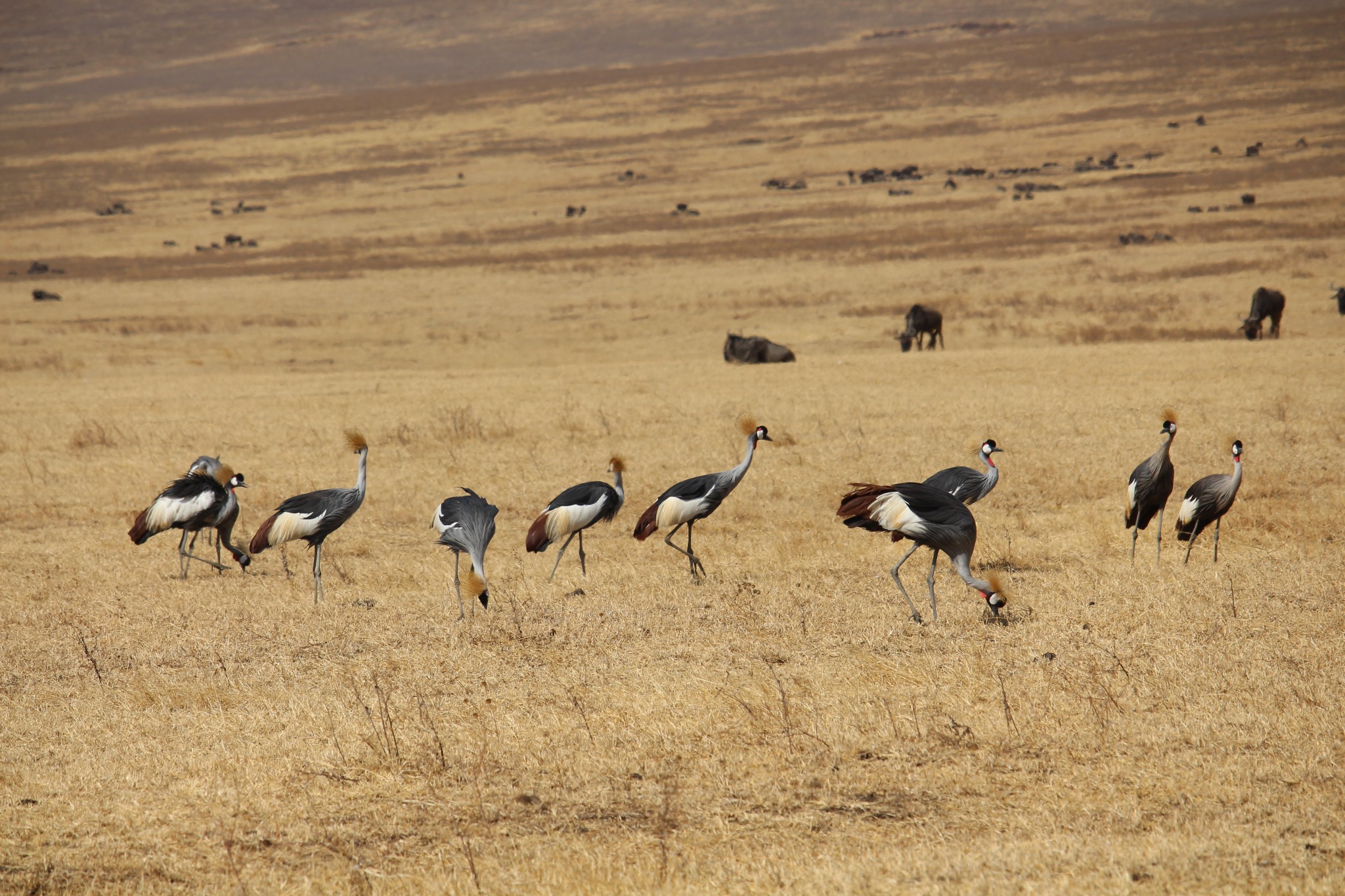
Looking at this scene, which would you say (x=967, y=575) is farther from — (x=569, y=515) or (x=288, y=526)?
(x=288, y=526)

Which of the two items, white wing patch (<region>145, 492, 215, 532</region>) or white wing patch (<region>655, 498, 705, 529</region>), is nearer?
white wing patch (<region>655, 498, 705, 529</region>)

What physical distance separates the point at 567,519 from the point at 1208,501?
5.03 metres

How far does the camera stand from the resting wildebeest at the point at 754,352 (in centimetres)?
2173

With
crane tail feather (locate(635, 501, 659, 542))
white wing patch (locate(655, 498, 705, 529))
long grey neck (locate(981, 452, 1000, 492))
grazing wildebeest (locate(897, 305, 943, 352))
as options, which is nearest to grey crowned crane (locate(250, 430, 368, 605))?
crane tail feather (locate(635, 501, 659, 542))

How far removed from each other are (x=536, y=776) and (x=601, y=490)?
4638 mm

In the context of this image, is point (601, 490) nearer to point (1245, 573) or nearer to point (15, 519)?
point (1245, 573)

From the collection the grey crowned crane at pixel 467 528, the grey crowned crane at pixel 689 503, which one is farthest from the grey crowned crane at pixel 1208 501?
the grey crowned crane at pixel 467 528

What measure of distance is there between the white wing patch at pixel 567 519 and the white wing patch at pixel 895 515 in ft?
8.66

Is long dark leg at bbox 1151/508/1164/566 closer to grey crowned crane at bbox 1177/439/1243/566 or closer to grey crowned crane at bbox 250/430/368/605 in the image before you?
grey crowned crane at bbox 1177/439/1243/566

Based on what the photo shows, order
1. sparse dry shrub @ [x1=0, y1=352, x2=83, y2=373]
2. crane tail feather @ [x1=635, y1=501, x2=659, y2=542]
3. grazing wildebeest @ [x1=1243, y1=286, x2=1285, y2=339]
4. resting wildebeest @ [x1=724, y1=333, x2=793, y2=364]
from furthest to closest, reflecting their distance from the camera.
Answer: sparse dry shrub @ [x1=0, y1=352, x2=83, y2=373], grazing wildebeest @ [x1=1243, y1=286, x2=1285, y2=339], resting wildebeest @ [x1=724, y1=333, x2=793, y2=364], crane tail feather @ [x1=635, y1=501, x2=659, y2=542]

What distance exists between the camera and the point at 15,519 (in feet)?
41.5

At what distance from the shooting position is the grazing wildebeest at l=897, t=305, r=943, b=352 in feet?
75.4

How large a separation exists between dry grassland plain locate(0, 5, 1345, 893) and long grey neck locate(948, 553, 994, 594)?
11.2 inches

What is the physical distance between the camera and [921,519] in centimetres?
863
